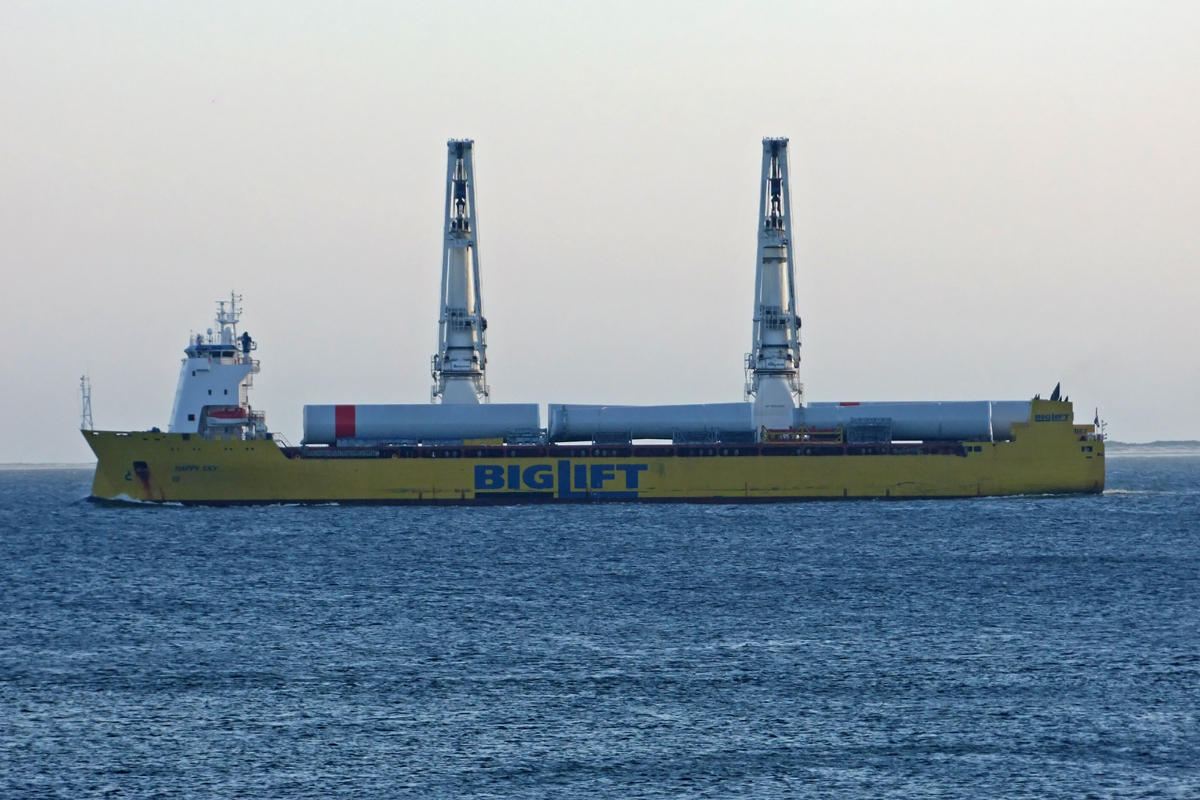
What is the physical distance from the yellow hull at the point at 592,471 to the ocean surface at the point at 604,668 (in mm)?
10072

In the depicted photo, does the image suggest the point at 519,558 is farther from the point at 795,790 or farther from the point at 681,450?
the point at 795,790

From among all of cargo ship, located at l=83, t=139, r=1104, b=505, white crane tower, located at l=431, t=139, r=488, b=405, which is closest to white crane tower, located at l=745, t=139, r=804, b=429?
cargo ship, located at l=83, t=139, r=1104, b=505

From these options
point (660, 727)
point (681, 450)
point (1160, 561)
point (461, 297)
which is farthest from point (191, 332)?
point (660, 727)

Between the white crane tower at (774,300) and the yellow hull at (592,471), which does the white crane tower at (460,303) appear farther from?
the white crane tower at (774,300)

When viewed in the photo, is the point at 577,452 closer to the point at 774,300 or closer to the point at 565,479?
the point at 565,479

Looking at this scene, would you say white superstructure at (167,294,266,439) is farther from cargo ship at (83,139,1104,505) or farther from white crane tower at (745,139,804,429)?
white crane tower at (745,139,804,429)

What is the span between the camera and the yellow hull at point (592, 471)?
200ft

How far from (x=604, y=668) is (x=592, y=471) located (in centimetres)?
3606

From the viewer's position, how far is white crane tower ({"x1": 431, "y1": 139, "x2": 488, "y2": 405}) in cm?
6738

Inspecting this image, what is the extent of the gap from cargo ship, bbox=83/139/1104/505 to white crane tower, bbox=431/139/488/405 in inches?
72.5

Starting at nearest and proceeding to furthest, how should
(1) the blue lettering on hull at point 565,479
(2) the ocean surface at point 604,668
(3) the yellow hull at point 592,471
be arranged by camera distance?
(2) the ocean surface at point 604,668
(3) the yellow hull at point 592,471
(1) the blue lettering on hull at point 565,479

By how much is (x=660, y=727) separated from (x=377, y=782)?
5.09 m

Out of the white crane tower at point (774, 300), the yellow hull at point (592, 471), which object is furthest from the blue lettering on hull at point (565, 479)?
the white crane tower at point (774, 300)

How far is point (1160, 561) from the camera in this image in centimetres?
4428
